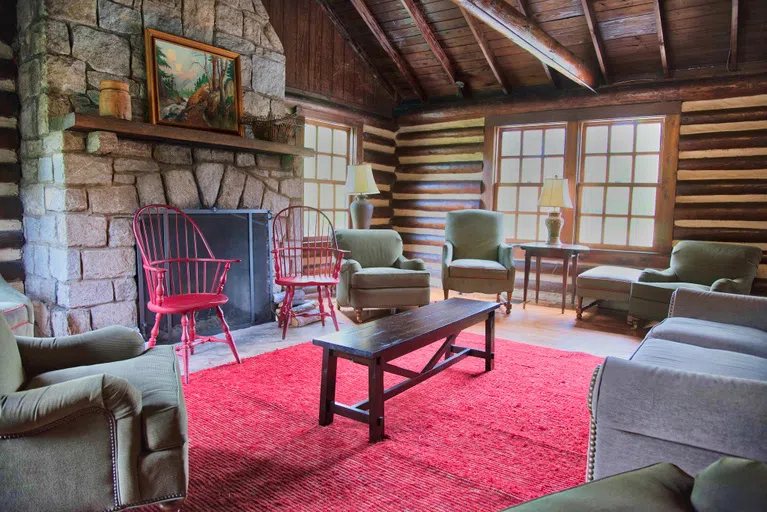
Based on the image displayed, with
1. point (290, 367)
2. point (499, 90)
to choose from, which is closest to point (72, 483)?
point (290, 367)

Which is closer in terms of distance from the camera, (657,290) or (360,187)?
(657,290)

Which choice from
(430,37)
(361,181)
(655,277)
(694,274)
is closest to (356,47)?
(430,37)

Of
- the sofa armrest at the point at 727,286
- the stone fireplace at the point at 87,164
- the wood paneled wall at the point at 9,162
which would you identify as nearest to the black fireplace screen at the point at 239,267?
the stone fireplace at the point at 87,164

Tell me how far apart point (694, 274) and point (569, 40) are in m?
2.70

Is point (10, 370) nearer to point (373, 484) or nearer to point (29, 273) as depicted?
point (373, 484)

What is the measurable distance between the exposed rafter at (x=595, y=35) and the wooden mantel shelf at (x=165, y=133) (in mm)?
3028

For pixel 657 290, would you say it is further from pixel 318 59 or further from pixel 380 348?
pixel 318 59

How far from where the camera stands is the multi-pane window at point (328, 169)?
6137 mm

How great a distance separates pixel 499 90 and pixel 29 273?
17.3ft

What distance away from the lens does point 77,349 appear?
2.14 metres

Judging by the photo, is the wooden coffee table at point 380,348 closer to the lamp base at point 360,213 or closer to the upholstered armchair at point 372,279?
the upholstered armchair at point 372,279

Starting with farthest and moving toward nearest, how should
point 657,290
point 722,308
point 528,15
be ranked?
point 528,15 → point 657,290 → point 722,308

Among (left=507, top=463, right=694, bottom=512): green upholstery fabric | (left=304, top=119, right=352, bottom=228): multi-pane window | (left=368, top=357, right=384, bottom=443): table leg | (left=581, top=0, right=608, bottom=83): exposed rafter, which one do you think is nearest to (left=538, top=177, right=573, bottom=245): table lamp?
(left=581, top=0, right=608, bottom=83): exposed rafter

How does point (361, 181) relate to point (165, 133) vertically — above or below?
below
